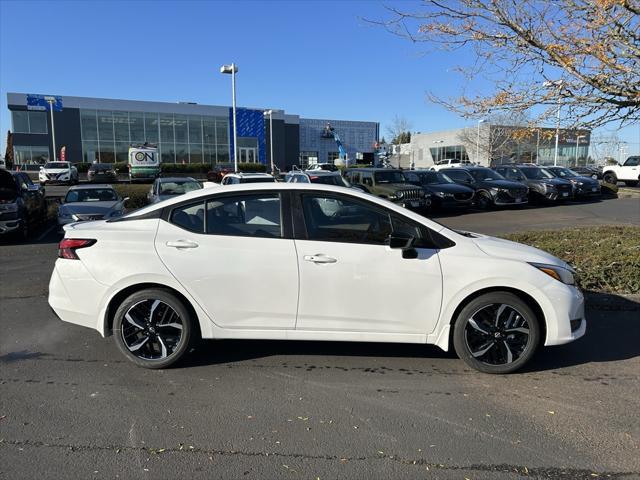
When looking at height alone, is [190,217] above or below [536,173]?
below

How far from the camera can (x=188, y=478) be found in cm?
285

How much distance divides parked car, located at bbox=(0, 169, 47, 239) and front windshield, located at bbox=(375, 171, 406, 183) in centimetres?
1092

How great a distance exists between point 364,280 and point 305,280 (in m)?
0.49

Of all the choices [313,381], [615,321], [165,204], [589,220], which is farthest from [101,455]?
[589,220]

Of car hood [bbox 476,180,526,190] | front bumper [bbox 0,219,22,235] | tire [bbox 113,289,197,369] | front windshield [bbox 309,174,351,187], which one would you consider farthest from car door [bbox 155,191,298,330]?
car hood [bbox 476,180,526,190]

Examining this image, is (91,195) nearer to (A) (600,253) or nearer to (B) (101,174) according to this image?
(A) (600,253)

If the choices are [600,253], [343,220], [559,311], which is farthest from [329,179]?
[559,311]

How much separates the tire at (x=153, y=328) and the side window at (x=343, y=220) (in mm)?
1319

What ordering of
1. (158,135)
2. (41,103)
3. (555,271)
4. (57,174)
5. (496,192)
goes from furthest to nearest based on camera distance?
(158,135) < (41,103) < (57,174) < (496,192) < (555,271)

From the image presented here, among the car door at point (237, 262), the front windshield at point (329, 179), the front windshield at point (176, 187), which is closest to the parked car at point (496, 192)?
the front windshield at point (329, 179)

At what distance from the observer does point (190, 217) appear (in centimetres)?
432

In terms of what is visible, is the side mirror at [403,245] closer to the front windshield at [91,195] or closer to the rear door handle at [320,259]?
the rear door handle at [320,259]

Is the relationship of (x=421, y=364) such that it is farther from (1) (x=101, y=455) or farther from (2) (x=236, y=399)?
(1) (x=101, y=455)

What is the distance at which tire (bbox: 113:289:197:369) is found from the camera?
424 cm
